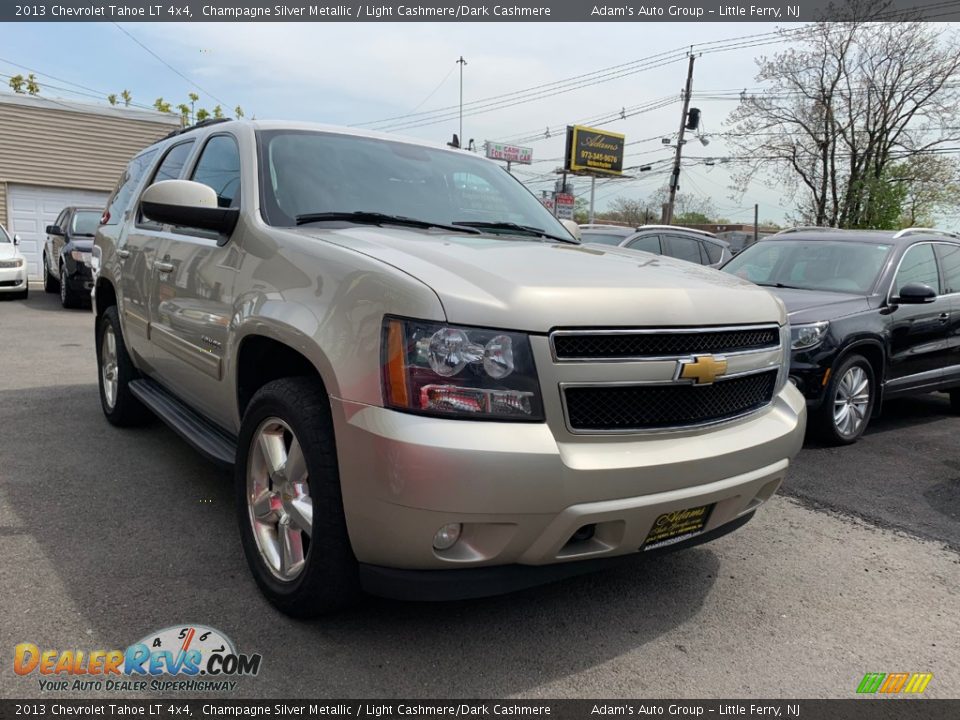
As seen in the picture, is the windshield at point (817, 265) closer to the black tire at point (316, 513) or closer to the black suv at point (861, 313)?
the black suv at point (861, 313)

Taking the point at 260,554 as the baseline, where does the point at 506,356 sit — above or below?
above

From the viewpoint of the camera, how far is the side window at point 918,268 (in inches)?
240

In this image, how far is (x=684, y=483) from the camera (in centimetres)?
238

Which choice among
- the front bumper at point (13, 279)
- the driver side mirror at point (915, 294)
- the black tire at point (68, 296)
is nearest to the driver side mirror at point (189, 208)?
the driver side mirror at point (915, 294)

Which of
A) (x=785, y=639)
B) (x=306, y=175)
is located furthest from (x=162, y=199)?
(x=785, y=639)

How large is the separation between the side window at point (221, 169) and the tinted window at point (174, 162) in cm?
34

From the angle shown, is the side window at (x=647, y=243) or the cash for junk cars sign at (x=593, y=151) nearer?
the side window at (x=647, y=243)

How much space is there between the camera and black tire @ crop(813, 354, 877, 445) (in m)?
5.28

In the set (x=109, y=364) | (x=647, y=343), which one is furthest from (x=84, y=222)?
(x=647, y=343)

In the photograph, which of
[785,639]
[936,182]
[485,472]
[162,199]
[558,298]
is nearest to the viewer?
[485,472]

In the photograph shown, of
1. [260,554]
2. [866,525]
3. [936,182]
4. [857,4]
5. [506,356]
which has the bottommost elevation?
[866,525]

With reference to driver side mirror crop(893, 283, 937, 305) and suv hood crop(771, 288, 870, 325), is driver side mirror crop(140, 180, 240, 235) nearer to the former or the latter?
suv hood crop(771, 288, 870, 325)

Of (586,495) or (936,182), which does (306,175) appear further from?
(936,182)

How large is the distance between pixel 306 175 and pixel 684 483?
207 cm
